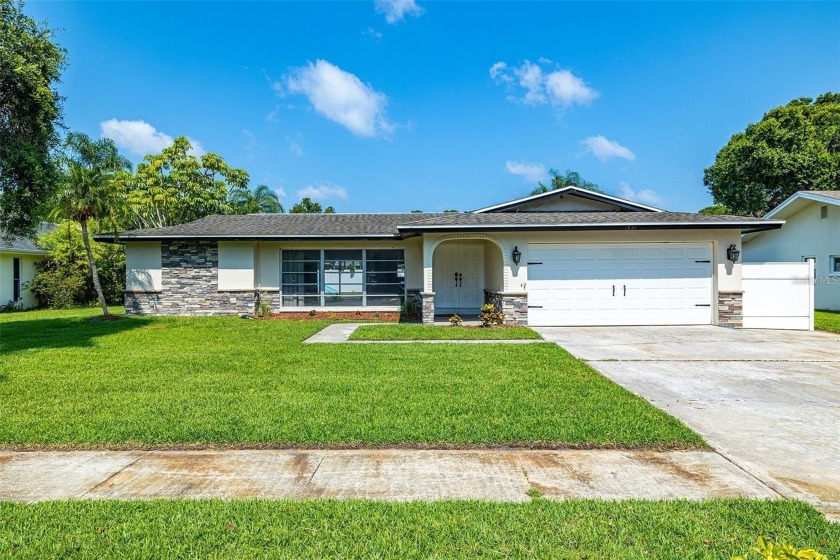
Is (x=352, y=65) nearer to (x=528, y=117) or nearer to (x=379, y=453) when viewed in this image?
(x=528, y=117)

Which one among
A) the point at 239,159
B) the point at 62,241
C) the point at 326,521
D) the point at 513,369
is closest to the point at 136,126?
the point at 239,159

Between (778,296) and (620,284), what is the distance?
3.94 meters

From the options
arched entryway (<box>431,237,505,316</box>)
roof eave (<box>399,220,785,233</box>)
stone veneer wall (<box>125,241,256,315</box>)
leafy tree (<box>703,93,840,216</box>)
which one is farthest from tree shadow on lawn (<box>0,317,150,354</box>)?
leafy tree (<box>703,93,840,216</box>)

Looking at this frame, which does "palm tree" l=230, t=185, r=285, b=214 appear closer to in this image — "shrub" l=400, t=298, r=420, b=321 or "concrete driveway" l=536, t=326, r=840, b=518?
"shrub" l=400, t=298, r=420, b=321

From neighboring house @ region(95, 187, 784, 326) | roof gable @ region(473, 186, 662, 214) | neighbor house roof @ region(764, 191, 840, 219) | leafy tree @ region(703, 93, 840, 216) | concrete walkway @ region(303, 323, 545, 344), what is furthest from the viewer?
leafy tree @ region(703, 93, 840, 216)

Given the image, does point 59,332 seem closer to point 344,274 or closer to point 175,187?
point 344,274

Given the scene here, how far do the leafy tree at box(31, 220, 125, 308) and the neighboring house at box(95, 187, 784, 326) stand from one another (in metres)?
6.77

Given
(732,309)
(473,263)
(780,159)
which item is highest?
(780,159)

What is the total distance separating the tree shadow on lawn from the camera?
9.09 m

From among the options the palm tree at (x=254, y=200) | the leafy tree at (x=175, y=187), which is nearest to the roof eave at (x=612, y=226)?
the leafy tree at (x=175, y=187)

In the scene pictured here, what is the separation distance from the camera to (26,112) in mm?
9273

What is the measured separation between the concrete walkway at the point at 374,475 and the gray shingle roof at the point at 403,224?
822cm

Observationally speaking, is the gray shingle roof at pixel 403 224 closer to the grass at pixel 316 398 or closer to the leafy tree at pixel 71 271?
the grass at pixel 316 398

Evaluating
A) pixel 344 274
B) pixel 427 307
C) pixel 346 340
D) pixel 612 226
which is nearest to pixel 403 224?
pixel 344 274
